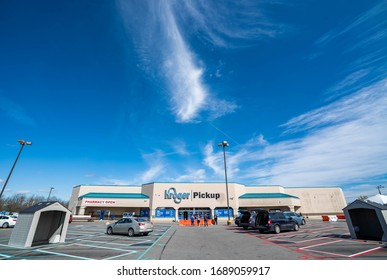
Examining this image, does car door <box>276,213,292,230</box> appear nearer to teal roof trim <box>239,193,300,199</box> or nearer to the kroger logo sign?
teal roof trim <box>239,193,300,199</box>

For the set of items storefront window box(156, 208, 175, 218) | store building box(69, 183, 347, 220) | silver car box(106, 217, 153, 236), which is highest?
store building box(69, 183, 347, 220)

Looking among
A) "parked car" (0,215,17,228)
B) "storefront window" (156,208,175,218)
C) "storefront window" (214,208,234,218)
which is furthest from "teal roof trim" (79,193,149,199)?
"parked car" (0,215,17,228)

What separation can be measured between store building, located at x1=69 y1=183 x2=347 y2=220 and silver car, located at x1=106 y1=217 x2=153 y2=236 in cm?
2560

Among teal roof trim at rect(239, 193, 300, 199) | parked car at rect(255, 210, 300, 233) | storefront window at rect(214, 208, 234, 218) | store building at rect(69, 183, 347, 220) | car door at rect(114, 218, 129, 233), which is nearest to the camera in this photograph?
parked car at rect(255, 210, 300, 233)

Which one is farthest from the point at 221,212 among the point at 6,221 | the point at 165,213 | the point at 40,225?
the point at 40,225

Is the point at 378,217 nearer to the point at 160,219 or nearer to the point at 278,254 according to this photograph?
the point at 278,254

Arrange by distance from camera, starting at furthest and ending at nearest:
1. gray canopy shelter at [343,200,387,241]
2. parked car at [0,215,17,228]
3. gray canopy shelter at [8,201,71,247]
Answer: parked car at [0,215,17,228]
gray canopy shelter at [343,200,387,241]
gray canopy shelter at [8,201,71,247]

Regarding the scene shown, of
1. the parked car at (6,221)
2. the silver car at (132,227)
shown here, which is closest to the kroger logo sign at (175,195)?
the parked car at (6,221)

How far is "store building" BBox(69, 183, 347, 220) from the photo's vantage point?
41.1 meters

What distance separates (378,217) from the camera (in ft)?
36.4

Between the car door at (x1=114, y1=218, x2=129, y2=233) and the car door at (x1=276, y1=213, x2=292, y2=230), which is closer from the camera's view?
the car door at (x1=114, y1=218, x2=129, y2=233)
